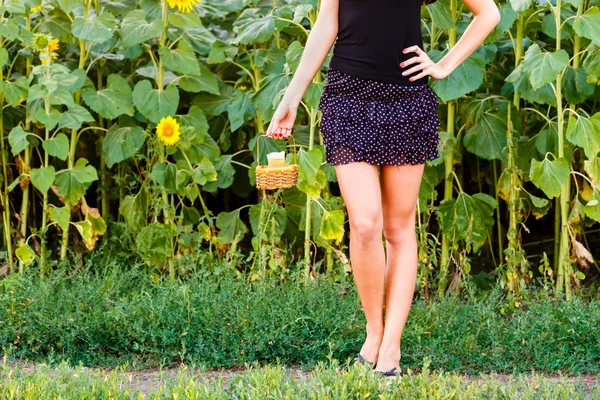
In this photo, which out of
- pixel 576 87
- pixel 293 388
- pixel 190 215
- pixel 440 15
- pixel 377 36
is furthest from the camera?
pixel 190 215

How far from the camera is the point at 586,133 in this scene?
175 inches

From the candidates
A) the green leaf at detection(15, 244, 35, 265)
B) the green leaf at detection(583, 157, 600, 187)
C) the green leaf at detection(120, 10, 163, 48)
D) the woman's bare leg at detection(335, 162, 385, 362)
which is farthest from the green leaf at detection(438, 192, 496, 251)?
the green leaf at detection(15, 244, 35, 265)

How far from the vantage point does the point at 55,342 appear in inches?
163

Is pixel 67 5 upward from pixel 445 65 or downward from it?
upward

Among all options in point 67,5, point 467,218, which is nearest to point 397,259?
point 467,218

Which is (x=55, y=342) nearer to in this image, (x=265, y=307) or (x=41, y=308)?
(x=41, y=308)

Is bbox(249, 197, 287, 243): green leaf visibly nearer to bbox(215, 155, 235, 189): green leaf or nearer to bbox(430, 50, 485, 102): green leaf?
bbox(215, 155, 235, 189): green leaf

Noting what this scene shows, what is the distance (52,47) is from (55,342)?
164 cm

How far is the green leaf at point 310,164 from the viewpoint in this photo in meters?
4.61

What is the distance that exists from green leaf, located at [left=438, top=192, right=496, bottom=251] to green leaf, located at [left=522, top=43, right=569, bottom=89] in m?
0.82

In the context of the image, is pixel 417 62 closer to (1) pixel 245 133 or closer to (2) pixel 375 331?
(2) pixel 375 331

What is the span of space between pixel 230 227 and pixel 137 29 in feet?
3.75

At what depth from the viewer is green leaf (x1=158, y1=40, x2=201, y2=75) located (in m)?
4.97

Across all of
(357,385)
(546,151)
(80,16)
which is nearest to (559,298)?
(546,151)
